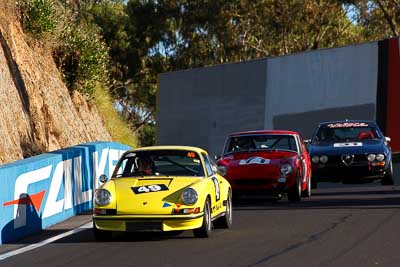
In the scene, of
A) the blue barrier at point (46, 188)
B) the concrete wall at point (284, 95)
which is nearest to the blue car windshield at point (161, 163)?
the blue barrier at point (46, 188)

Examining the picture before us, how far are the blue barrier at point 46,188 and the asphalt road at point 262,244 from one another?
0.29 m

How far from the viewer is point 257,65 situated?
Answer: 3803cm

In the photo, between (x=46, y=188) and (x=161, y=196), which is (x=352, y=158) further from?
(x=161, y=196)

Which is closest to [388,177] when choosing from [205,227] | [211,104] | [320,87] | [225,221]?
[225,221]

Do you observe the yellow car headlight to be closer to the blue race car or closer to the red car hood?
the red car hood

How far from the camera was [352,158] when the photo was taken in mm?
21031

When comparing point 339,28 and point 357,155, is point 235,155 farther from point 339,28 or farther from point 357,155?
point 339,28

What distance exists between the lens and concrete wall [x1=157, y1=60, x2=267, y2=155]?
37469mm

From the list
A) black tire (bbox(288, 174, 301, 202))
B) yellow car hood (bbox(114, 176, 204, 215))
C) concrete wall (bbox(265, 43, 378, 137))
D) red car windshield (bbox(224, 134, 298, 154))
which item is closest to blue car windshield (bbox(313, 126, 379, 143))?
red car windshield (bbox(224, 134, 298, 154))

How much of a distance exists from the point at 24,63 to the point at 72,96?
4588mm

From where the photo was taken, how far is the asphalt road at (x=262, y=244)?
10531 millimetres

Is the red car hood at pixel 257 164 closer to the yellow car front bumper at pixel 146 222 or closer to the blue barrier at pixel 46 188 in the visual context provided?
the blue barrier at pixel 46 188

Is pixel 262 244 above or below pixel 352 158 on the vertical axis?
below

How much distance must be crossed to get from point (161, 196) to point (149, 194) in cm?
16
